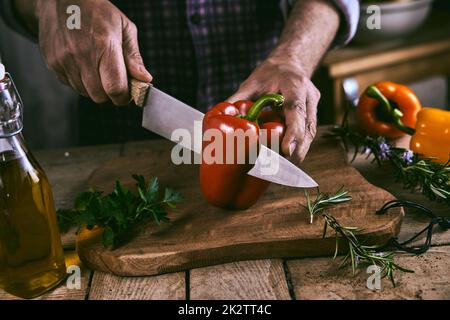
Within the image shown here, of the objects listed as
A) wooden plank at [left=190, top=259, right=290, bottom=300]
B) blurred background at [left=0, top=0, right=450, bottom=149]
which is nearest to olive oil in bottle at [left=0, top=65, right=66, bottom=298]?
wooden plank at [left=190, top=259, right=290, bottom=300]

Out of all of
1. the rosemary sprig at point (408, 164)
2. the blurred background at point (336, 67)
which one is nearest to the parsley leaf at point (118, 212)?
the rosemary sprig at point (408, 164)

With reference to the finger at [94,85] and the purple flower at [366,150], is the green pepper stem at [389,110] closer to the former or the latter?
the purple flower at [366,150]

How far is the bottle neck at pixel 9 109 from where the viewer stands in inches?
33.5

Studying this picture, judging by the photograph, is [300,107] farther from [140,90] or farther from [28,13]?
[28,13]

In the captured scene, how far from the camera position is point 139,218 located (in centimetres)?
108

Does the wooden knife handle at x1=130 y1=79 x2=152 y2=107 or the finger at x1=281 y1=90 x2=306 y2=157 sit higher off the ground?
the wooden knife handle at x1=130 y1=79 x2=152 y2=107

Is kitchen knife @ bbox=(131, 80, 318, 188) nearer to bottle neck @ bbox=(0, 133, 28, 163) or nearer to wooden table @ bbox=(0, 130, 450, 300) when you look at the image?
wooden table @ bbox=(0, 130, 450, 300)

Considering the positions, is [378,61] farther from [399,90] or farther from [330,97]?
[399,90]

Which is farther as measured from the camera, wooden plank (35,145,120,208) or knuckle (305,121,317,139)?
wooden plank (35,145,120,208)

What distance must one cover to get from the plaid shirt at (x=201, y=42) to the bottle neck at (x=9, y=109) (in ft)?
2.57

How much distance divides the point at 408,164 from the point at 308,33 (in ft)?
1.39

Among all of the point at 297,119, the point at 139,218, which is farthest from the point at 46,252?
the point at 297,119

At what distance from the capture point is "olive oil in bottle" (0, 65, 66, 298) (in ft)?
2.99

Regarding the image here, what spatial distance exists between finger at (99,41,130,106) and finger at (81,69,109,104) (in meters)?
0.04
